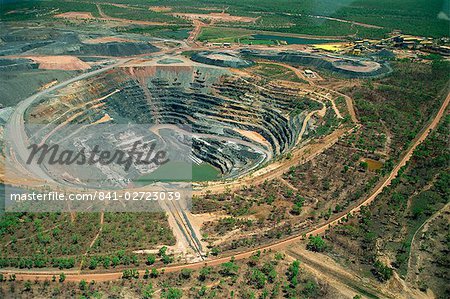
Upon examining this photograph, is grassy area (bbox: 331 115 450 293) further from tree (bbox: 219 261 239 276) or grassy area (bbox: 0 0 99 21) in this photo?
grassy area (bbox: 0 0 99 21)

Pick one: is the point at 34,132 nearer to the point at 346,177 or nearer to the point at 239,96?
the point at 239,96

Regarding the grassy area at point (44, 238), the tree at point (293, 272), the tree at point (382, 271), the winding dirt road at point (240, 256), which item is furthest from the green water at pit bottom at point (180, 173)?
the tree at point (382, 271)

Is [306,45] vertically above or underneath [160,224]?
above

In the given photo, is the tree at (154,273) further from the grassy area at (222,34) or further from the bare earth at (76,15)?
the bare earth at (76,15)

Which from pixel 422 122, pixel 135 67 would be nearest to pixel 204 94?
pixel 135 67

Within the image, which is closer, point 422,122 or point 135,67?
point 422,122

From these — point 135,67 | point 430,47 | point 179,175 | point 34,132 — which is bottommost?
point 179,175

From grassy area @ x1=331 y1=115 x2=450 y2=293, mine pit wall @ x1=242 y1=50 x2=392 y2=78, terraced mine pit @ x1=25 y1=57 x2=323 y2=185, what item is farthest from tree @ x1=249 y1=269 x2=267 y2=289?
mine pit wall @ x1=242 y1=50 x2=392 y2=78
